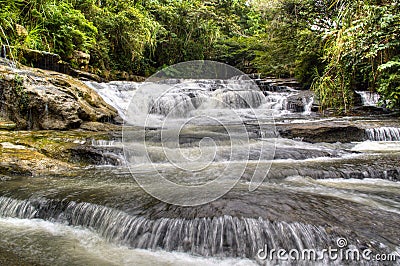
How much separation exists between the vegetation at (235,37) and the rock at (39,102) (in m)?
1.11

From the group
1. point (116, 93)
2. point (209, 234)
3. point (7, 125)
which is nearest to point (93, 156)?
point (7, 125)

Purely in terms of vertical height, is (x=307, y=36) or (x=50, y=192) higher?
(x=307, y=36)

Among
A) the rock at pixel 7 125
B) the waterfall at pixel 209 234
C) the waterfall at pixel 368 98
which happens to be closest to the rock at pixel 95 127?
the rock at pixel 7 125

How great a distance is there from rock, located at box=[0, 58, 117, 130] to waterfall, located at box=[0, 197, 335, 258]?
192 inches

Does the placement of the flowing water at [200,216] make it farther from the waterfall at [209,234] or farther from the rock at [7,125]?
the rock at [7,125]

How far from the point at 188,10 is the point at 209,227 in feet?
56.5

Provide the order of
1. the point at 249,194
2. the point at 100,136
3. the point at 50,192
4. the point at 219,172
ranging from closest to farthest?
the point at 249,194
the point at 50,192
the point at 219,172
the point at 100,136

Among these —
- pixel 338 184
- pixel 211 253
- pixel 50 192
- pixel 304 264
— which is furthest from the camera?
pixel 338 184

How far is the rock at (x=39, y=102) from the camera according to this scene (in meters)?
6.51

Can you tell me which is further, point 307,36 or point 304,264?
point 307,36

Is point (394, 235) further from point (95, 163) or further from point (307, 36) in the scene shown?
point (307, 36)

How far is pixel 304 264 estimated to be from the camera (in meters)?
2.12

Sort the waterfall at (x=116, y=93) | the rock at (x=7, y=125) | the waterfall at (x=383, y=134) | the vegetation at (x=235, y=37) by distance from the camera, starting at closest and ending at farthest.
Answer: the rock at (x=7, y=125), the vegetation at (x=235, y=37), the waterfall at (x=383, y=134), the waterfall at (x=116, y=93)

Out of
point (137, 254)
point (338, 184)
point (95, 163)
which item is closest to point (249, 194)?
point (137, 254)
